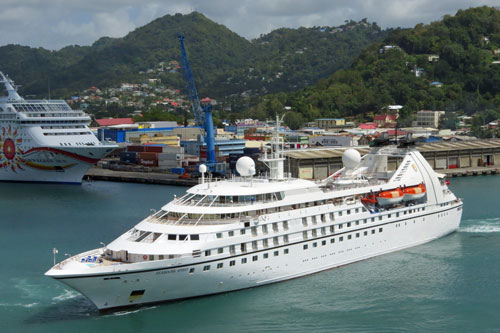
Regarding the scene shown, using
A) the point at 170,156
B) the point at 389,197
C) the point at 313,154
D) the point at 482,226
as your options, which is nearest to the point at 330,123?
the point at 170,156

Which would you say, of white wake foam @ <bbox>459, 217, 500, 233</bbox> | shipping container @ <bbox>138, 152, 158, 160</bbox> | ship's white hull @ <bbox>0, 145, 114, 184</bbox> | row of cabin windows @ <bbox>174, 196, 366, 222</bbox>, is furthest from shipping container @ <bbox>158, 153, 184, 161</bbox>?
row of cabin windows @ <bbox>174, 196, 366, 222</bbox>

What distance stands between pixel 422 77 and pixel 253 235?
9229 cm

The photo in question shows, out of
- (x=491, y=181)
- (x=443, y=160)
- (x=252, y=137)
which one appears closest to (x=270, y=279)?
(x=491, y=181)

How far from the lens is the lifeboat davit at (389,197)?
27.4 meters

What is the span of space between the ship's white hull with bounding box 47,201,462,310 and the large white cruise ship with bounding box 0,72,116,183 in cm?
3321

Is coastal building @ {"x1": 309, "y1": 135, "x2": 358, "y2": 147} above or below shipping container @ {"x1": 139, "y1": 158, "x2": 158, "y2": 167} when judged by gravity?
above

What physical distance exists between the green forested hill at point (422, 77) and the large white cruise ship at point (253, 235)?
6445 cm

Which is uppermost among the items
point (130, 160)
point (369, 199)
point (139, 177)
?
point (130, 160)

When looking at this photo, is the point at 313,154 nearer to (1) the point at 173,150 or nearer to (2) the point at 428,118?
(1) the point at 173,150

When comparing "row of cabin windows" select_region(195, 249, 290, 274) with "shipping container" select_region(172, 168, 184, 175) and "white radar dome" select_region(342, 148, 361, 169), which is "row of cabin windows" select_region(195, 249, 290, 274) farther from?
"shipping container" select_region(172, 168, 184, 175)

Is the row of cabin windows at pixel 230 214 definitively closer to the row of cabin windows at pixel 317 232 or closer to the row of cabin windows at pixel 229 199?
the row of cabin windows at pixel 229 199

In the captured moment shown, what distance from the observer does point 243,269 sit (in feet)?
73.5

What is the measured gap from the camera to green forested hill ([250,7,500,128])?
330 ft

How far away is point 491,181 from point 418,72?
61090 millimetres
